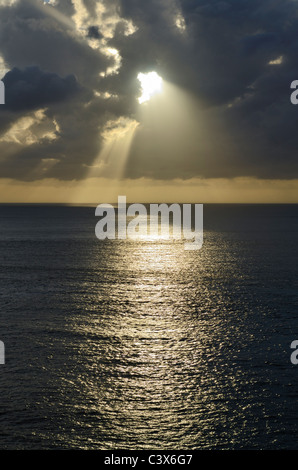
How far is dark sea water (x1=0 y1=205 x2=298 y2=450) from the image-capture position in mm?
32906

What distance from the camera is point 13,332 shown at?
54.0m

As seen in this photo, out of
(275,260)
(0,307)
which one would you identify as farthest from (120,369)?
(275,260)

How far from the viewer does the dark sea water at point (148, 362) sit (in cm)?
3291

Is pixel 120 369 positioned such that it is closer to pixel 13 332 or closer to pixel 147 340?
pixel 147 340

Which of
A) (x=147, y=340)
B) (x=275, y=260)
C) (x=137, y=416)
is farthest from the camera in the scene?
(x=275, y=260)

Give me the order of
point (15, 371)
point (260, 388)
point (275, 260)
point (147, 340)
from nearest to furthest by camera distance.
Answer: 1. point (260, 388)
2. point (15, 371)
3. point (147, 340)
4. point (275, 260)

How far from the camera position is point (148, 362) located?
1764 inches
